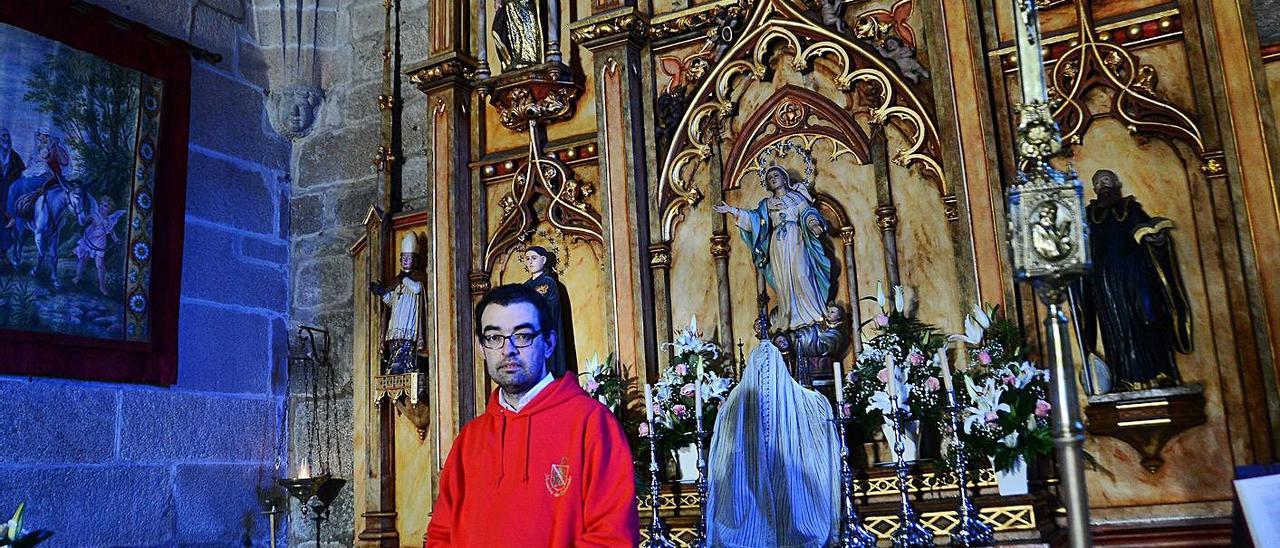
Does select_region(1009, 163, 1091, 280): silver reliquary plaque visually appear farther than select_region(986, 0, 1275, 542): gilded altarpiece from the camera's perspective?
No

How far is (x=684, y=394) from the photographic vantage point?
5.60 meters

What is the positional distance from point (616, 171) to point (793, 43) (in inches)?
49.3

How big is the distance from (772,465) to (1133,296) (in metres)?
1.89

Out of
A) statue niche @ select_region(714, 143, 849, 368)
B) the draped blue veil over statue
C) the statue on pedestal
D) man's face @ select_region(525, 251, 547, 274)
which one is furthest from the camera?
the statue on pedestal

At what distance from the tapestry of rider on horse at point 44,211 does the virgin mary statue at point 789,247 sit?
158 inches

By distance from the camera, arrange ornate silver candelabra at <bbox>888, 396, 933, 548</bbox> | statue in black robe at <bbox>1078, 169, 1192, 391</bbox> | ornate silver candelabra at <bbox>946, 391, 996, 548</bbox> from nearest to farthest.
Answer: ornate silver candelabra at <bbox>946, 391, 996, 548</bbox>
ornate silver candelabra at <bbox>888, 396, 933, 548</bbox>
statue in black robe at <bbox>1078, 169, 1192, 391</bbox>

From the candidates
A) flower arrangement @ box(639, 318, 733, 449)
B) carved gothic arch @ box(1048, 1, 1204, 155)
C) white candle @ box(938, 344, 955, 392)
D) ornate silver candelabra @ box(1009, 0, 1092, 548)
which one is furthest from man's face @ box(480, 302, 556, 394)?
carved gothic arch @ box(1048, 1, 1204, 155)

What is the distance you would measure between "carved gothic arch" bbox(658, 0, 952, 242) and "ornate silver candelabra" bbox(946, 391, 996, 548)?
168 cm

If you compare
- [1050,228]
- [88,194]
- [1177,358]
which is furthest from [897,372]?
[88,194]

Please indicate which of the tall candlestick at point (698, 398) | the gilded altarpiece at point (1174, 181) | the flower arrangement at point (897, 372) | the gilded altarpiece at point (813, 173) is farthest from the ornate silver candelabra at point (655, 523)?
the gilded altarpiece at point (1174, 181)

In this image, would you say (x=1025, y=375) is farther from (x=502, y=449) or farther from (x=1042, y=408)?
(x=502, y=449)

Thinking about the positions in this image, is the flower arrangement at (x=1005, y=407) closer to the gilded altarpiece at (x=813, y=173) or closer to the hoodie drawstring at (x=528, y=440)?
the gilded altarpiece at (x=813, y=173)

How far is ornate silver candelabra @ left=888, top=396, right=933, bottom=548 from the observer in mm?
4699

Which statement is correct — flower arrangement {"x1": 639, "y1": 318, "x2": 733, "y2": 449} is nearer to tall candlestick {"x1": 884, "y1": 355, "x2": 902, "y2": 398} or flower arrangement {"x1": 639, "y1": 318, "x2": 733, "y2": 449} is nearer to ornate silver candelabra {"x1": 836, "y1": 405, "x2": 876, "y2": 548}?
ornate silver candelabra {"x1": 836, "y1": 405, "x2": 876, "y2": 548}
